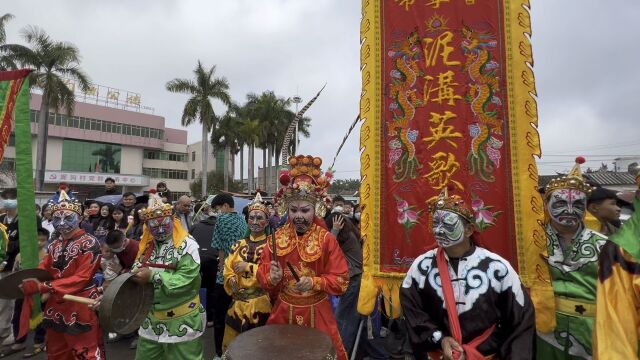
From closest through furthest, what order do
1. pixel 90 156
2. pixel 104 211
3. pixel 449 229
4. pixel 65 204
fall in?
pixel 449 229, pixel 65 204, pixel 104 211, pixel 90 156

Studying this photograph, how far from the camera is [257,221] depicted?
4027 millimetres

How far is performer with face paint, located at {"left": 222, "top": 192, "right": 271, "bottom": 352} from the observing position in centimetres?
363

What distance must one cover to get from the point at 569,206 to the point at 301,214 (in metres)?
1.96

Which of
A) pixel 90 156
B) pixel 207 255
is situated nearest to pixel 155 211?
pixel 207 255

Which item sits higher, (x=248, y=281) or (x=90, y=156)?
(x=90, y=156)

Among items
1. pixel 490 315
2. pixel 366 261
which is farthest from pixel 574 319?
pixel 366 261

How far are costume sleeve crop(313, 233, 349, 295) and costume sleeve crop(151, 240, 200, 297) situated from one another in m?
1.17

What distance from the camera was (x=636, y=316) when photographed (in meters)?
1.70

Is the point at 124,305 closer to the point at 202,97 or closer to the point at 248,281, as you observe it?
the point at 248,281

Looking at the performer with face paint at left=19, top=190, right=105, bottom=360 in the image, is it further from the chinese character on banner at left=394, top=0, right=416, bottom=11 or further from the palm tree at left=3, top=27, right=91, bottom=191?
the palm tree at left=3, top=27, right=91, bottom=191

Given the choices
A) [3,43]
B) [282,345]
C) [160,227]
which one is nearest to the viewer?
[282,345]

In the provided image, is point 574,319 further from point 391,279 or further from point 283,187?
point 283,187

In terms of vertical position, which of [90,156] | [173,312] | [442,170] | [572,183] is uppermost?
[90,156]

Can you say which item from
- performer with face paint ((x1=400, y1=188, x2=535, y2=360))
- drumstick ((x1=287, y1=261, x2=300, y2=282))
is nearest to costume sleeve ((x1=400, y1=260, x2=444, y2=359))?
performer with face paint ((x1=400, y1=188, x2=535, y2=360))
